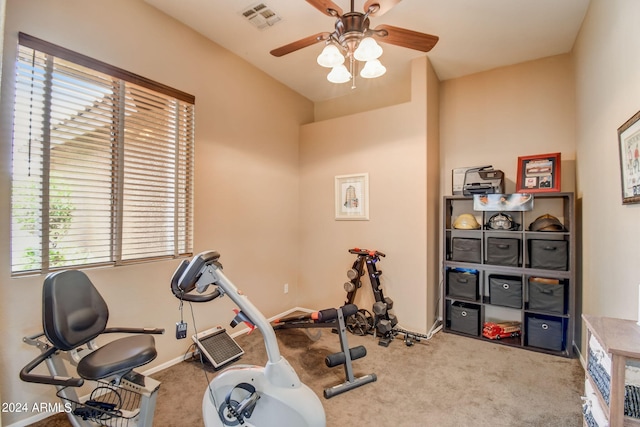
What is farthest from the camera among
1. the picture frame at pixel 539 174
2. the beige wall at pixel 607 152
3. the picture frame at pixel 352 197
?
the picture frame at pixel 352 197

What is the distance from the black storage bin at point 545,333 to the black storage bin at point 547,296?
13cm

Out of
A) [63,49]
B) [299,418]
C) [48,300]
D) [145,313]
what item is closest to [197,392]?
[145,313]

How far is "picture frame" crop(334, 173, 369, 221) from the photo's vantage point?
363 centimetres

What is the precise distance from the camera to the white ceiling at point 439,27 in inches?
95.3

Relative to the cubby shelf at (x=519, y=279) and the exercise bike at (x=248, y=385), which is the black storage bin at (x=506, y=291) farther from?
the exercise bike at (x=248, y=385)

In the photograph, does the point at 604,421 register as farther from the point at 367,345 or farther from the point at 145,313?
the point at 145,313

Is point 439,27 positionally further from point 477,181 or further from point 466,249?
point 466,249

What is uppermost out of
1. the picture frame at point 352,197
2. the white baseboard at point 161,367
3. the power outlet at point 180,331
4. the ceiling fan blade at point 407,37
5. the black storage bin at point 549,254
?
the ceiling fan blade at point 407,37

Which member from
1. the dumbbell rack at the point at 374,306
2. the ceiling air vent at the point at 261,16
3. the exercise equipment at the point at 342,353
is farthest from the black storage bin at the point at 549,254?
the ceiling air vent at the point at 261,16

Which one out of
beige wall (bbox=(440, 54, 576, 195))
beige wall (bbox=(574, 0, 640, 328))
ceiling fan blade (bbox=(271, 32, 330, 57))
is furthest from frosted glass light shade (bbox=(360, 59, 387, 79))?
beige wall (bbox=(440, 54, 576, 195))

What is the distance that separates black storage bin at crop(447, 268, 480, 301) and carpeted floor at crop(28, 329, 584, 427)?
49 centimetres

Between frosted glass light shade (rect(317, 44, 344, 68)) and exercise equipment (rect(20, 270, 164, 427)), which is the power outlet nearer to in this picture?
exercise equipment (rect(20, 270, 164, 427))

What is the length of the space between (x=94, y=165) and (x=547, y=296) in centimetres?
418

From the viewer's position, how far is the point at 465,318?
10.6ft
